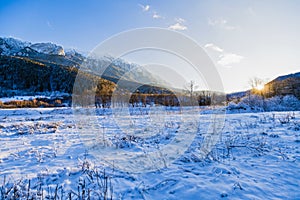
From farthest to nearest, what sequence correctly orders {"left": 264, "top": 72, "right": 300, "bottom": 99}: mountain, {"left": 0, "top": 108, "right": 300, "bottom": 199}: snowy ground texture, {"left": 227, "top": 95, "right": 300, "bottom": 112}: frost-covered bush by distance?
{"left": 264, "top": 72, "right": 300, "bottom": 99}: mountain, {"left": 227, "top": 95, "right": 300, "bottom": 112}: frost-covered bush, {"left": 0, "top": 108, "right": 300, "bottom": 199}: snowy ground texture

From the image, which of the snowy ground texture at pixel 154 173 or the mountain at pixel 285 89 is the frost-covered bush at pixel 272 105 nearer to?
the mountain at pixel 285 89

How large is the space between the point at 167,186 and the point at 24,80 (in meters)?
93.7

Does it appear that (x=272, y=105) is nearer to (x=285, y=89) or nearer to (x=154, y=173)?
(x=285, y=89)

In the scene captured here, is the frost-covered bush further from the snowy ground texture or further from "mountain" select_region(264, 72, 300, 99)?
the snowy ground texture

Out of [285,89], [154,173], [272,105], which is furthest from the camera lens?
[285,89]

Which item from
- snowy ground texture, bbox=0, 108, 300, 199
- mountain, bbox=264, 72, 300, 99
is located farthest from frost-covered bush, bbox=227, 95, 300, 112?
snowy ground texture, bbox=0, 108, 300, 199

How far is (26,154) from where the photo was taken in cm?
518

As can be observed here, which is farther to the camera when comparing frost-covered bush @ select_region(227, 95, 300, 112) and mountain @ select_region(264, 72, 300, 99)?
mountain @ select_region(264, 72, 300, 99)

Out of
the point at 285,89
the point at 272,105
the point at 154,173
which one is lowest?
the point at 154,173

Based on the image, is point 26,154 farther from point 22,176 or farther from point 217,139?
point 217,139

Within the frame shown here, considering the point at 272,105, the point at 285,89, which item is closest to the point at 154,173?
the point at 272,105

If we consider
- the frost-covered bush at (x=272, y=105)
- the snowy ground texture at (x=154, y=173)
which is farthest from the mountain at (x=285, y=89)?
the snowy ground texture at (x=154, y=173)

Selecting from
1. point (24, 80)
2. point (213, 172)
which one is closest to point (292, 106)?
point (213, 172)

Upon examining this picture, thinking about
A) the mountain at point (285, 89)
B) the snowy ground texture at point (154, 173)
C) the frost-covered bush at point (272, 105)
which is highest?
the mountain at point (285, 89)
